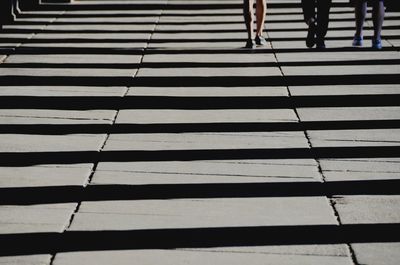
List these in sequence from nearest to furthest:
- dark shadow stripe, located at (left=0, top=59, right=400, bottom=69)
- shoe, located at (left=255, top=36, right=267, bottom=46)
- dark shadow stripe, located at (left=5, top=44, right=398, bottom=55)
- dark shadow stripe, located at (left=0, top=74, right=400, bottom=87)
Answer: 1. dark shadow stripe, located at (left=0, top=74, right=400, bottom=87)
2. dark shadow stripe, located at (left=0, top=59, right=400, bottom=69)
3. dark shadow stripe, located at (left=5, top=44, right=398, bottom=55)
4. shoe, located at (left=255, top=36, right=267, bottom=46)

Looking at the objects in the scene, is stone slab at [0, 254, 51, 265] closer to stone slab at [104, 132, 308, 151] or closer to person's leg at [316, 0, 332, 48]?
stone slab at [104, 132, 308, 151]

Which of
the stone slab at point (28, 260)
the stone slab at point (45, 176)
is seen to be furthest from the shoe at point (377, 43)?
the stone slab at point (28, 260)

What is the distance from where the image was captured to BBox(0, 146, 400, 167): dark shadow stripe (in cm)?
583

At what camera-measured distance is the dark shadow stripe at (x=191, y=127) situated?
662 cm

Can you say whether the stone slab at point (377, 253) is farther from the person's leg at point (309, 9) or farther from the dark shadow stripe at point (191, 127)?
the person's leg at point (309, 9)

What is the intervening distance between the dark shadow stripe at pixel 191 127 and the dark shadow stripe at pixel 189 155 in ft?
1.94

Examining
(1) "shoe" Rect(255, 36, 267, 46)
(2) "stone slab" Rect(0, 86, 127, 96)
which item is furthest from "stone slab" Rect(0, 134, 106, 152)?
(1) "shoe" Rect(255, 36, 267, 46)

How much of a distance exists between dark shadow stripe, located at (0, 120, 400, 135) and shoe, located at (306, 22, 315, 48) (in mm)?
3356

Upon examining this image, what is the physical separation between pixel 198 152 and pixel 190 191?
905mm

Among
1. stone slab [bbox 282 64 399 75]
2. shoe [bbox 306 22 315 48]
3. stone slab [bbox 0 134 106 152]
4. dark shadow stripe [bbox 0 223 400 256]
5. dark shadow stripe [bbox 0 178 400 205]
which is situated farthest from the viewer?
shoe [bbox 306 22 315 48]

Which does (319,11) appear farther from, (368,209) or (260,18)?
(368,209)

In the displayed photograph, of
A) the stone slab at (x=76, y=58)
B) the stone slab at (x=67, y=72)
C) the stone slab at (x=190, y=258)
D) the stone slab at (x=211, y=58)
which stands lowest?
the stone slab at (x=211, y=58)

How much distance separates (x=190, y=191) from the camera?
513cm

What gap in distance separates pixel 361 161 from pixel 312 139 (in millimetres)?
676
